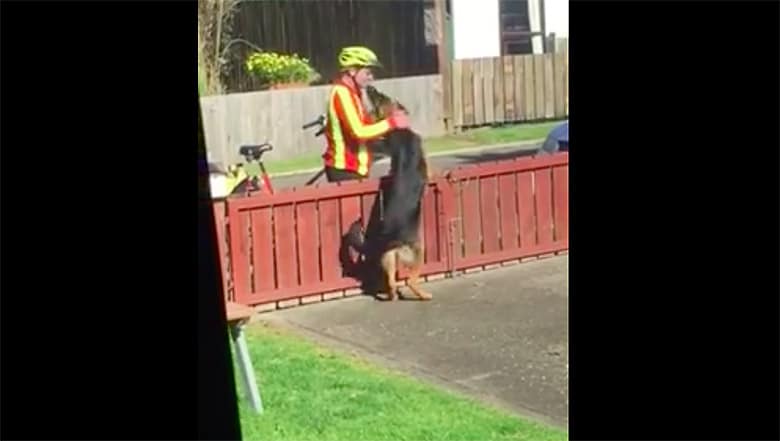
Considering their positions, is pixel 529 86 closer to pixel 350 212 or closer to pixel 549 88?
pixel 549 88

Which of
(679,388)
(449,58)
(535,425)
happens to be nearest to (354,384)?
(535,425)

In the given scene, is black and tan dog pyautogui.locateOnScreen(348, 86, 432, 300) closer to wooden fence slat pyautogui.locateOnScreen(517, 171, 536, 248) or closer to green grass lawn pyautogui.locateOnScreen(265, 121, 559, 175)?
green grass lawn pyautogui.locateOnScreen(265, 121, 559, 175)

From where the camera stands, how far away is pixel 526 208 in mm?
1893

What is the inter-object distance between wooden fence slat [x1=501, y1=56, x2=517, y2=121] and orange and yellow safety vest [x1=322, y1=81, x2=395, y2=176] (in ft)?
0.89

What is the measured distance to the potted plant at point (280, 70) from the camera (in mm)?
1785

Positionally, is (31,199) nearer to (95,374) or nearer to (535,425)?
(95,374)

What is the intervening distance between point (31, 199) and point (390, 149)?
0.72 meters

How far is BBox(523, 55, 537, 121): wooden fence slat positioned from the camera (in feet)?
5.90

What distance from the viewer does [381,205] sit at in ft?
6.05

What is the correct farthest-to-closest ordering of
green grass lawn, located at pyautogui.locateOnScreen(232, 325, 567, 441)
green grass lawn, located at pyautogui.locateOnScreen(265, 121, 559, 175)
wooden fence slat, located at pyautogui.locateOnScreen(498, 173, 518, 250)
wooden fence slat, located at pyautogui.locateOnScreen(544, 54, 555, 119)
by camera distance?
wooden fence slat, located at pyautogui.locateOnScreen(498, 173, 518, 250) → green grass lawn, located at pyautogui.locateOnScreen(265, 121, 559, 175) → wooden fence slat, located at pyautogui.locateOnScreen(544, 54, 555, 119) → green grass lawn, located at pyautogui.locateOnScreen(232, 325, 567, 441)

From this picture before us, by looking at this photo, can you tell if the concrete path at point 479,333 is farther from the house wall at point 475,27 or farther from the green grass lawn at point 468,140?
the house wall at point 475,27

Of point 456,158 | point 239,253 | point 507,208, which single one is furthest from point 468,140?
point 239,253

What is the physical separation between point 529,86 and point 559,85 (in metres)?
0.19

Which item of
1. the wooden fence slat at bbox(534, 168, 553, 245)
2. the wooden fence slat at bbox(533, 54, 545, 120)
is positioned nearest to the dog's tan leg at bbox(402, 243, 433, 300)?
the wooden fence slat at bbox(534, 168, 553, 245)
